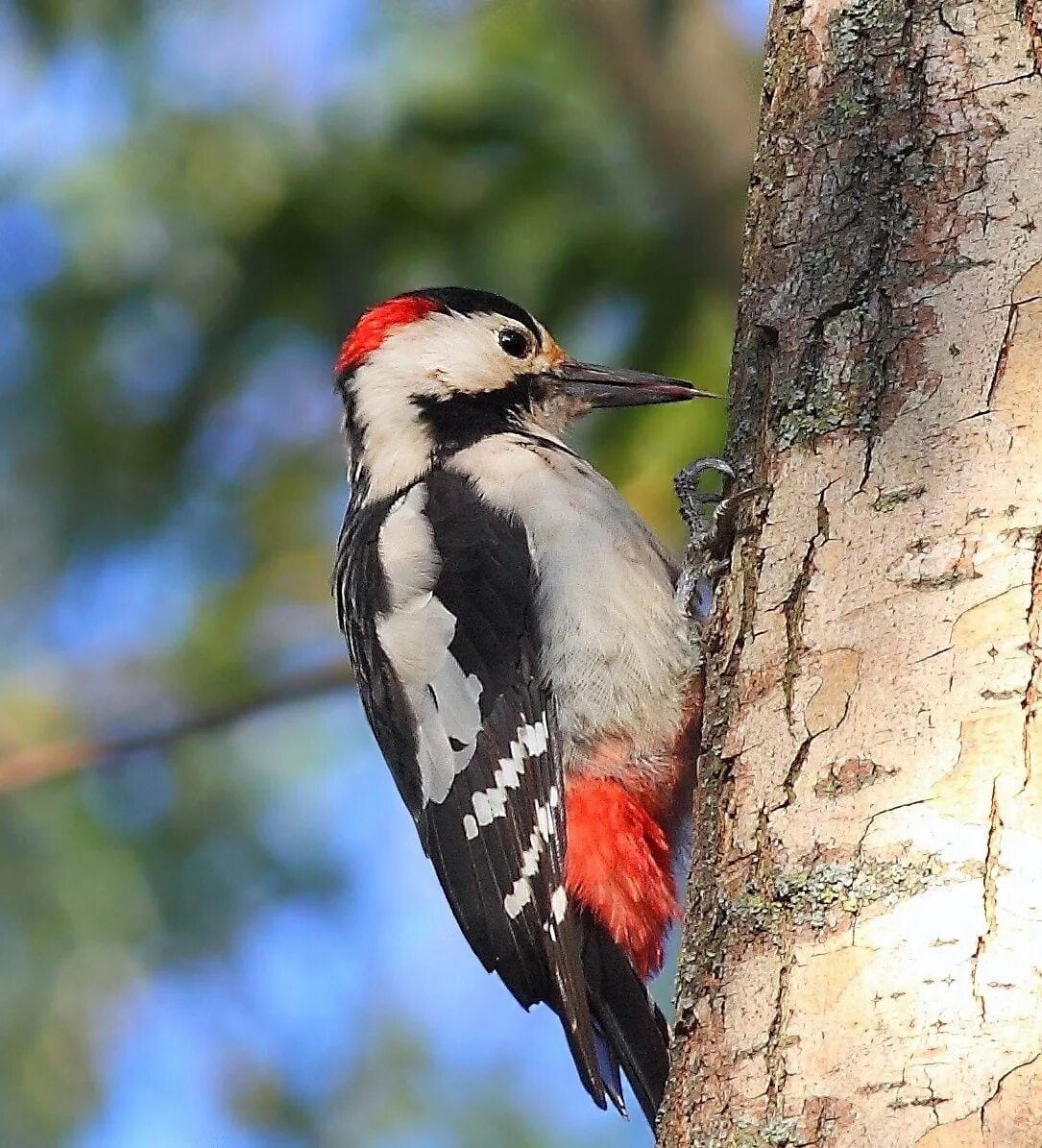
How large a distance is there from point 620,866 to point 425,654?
51 centimetres

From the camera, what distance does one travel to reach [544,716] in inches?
106

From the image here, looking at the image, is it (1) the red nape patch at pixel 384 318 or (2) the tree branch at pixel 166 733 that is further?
(2) the tree branch at pixel 166 733

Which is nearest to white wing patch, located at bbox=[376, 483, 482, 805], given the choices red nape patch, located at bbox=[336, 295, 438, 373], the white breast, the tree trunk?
the white breast

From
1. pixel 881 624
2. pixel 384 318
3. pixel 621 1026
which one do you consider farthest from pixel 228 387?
pixel 881 624

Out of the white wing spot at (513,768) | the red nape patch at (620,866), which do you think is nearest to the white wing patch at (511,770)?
the white wing spot at (513,768)

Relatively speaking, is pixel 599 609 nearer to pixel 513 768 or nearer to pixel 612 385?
pixel 513 768

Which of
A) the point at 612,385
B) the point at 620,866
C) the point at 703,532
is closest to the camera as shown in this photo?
the point at 703,532

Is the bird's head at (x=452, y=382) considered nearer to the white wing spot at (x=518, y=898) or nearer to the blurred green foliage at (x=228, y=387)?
the blurred green foliage at (x=228, y=387)

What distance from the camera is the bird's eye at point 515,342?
3312mm

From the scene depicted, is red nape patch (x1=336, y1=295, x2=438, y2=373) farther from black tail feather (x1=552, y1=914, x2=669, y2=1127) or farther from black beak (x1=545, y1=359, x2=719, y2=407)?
black tail feather (x1=552, y1=914, x2=669, y2=1127)

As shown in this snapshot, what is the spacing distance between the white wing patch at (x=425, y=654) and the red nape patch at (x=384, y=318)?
0.56m

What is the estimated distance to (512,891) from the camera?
2.61 meters

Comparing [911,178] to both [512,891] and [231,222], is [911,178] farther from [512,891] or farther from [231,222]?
[231,222]

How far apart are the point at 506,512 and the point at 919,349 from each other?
109 cm
